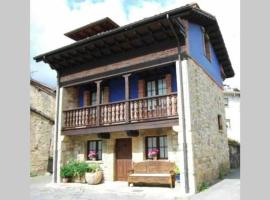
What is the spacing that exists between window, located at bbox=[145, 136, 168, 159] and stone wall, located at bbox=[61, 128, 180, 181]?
19 cm

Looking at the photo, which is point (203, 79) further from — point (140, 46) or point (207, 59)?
point (140, 46)

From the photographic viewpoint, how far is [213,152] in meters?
12.1

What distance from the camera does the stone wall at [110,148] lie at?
35.2ft

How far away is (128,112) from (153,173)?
245 centimetres

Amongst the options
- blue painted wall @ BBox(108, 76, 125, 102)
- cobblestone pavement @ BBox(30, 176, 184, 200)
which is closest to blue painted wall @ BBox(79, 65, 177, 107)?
blue painted wall @ BBox(108, 76, 125, 102)

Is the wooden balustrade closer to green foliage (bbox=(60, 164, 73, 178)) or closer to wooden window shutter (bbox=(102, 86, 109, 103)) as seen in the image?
wooden window shutter (bbox=(102, 86, 109, 103))

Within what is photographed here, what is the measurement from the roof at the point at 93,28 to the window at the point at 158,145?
6418 millimetres

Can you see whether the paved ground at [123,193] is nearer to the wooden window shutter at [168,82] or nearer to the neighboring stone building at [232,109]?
the wooden window shutter at [168,82]

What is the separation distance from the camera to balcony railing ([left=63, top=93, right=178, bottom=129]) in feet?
33.6

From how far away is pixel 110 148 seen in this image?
12492 millimetres

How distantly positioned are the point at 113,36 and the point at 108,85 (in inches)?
118

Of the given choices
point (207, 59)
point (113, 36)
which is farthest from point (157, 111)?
point (207, 59)

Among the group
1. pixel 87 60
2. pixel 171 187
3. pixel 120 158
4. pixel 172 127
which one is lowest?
pixel 171 187

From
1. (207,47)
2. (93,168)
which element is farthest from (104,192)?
(207,47)
